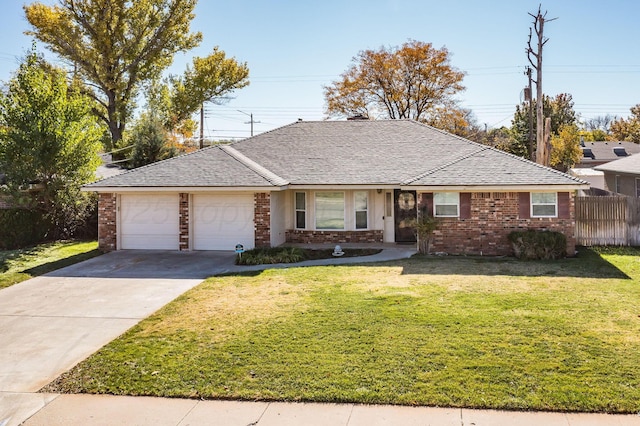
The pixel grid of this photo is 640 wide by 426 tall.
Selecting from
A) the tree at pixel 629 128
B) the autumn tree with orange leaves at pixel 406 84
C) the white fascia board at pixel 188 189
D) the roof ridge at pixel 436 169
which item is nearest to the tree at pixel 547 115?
the autumn tree with orange leaves at pixel 406 84

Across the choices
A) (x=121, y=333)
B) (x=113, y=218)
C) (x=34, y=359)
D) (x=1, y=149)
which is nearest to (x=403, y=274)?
(x=121, y=333)

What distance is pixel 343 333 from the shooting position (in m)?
7.89

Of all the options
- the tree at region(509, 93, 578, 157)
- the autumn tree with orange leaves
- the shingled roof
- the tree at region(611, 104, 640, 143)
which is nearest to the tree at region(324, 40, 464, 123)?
the autumn tree with orange leaves

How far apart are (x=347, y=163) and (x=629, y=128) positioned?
59494 millimetres

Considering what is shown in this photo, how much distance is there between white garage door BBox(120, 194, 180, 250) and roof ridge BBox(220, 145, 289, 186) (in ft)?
9.05

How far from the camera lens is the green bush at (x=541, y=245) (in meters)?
14.4

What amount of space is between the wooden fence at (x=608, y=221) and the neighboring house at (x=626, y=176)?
545 centimetres

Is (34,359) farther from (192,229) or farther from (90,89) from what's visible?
(90,89)

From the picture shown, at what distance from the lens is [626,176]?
2452cm

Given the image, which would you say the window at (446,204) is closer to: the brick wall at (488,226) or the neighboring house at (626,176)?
the brick wall at (488,226)

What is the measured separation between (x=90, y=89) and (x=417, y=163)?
82.5 ft

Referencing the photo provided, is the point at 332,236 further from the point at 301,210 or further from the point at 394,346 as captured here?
the point at 394,346

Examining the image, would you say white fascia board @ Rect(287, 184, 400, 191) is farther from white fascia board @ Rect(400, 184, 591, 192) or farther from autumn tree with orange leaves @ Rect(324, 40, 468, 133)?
autumn tree with orange leaves @ Rect(324, 40, 468, 133)

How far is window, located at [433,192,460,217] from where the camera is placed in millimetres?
15773
